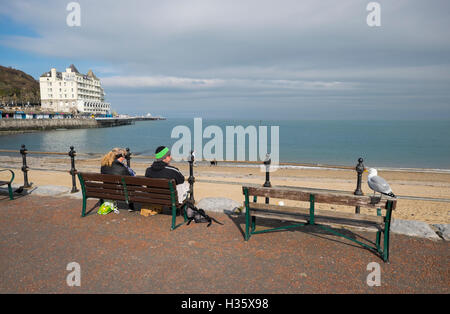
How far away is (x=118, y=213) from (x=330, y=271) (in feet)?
13.8

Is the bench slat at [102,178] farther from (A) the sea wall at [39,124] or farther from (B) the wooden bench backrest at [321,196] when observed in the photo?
(A) the sea wall at [39,124]

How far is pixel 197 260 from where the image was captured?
13.1 ft

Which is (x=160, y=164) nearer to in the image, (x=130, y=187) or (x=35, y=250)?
(x=130, y=187)

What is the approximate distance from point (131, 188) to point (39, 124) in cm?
9782

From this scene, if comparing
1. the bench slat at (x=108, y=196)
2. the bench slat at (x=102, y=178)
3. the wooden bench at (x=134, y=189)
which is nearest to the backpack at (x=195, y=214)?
the wooden bench at (x=134, y=189)

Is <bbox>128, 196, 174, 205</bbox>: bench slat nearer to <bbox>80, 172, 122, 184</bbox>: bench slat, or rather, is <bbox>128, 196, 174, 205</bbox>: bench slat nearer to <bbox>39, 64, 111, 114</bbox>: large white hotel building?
<bbox>80, 172, 122, 184</bbox>: bench slat

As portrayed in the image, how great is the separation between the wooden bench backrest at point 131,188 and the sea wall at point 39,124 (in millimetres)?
81312

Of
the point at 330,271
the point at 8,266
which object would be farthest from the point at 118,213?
the point at 330,271

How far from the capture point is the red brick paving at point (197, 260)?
11.1 feet

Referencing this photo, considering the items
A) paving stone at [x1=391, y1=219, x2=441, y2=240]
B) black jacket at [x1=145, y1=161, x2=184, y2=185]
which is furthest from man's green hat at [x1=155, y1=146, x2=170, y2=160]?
paving stone at [x1=391, y1=219, x2=441, y2=240]

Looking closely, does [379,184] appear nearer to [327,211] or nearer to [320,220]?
[327,211]

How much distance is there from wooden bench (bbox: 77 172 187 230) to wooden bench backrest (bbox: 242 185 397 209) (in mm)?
1394

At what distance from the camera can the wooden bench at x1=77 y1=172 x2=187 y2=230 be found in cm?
499

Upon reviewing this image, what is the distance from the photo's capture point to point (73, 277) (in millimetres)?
3551
